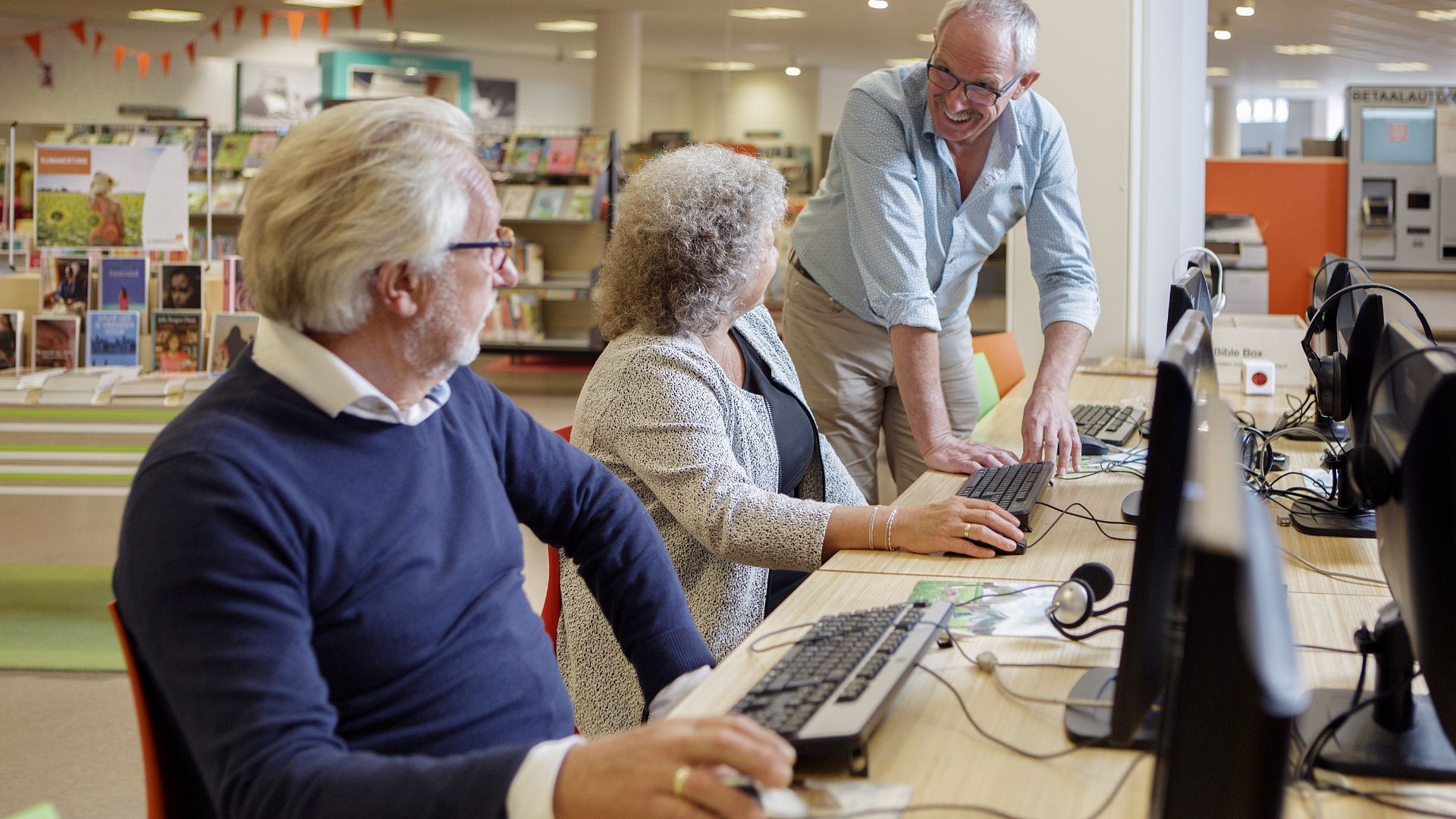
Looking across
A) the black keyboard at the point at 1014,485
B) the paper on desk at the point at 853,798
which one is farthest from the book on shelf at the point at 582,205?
the paper on desk at the point at 853,798

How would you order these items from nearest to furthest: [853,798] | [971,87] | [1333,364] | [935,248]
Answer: [853,798] < [1333,364] < [971,87] < [935,248]

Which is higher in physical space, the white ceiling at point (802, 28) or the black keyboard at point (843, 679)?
the white ceiling at point (802, 28)

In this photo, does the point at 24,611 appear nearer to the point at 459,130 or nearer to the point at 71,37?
the point at 459,130

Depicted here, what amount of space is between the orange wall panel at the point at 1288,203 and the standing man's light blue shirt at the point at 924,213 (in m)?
2.98

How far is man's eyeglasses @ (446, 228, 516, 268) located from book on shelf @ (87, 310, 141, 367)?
280 cm

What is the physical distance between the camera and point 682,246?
69.3 inches

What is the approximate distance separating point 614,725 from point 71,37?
1312cm

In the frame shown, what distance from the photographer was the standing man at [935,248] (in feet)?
7.31

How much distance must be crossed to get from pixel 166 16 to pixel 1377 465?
12.3 meters

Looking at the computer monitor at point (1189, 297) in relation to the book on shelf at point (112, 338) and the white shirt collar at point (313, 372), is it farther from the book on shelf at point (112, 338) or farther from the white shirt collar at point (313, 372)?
the book on shelf at point (112, 338)

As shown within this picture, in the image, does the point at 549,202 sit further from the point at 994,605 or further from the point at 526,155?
the point at 994,605

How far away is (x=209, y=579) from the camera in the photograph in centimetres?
91

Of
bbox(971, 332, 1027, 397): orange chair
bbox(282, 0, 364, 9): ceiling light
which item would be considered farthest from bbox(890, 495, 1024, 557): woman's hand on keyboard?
bbox(282, 0, 364, 9): ceiling light

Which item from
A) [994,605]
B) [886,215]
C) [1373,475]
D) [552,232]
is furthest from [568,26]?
[1373,475]
